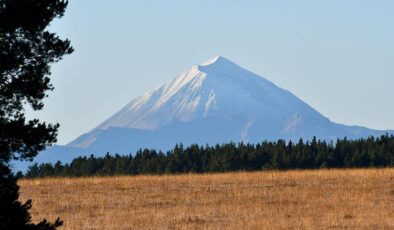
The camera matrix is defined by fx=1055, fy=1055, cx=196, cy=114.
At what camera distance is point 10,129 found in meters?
18.6

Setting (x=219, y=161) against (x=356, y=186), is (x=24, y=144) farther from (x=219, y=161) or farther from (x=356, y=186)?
(x=219, y=161)

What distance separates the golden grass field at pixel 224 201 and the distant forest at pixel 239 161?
2161 centimetres

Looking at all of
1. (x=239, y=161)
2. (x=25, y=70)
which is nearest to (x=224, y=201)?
(x=25, y=70)

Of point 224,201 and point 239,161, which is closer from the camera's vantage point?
point 224,201

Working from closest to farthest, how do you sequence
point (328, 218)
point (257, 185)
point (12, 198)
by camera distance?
point (12, 198) < point (328, 218) < point (257, 185)

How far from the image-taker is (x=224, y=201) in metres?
38.9

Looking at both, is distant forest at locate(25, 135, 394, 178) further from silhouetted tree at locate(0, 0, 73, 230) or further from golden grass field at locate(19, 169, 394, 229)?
silhouetted tree at locate(0, 0, 73, 230)

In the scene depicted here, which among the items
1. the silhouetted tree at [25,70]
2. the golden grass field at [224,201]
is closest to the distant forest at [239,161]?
the golden grass field at [224,201]

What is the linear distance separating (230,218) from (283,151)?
4206 cm

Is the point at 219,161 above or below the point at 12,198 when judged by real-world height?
above

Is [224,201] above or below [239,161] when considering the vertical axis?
below

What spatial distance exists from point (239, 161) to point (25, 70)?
56082mm

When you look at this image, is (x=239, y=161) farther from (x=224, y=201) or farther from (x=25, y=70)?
(x=25, y=70)

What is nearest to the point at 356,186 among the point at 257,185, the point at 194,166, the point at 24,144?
the point at 257,185
